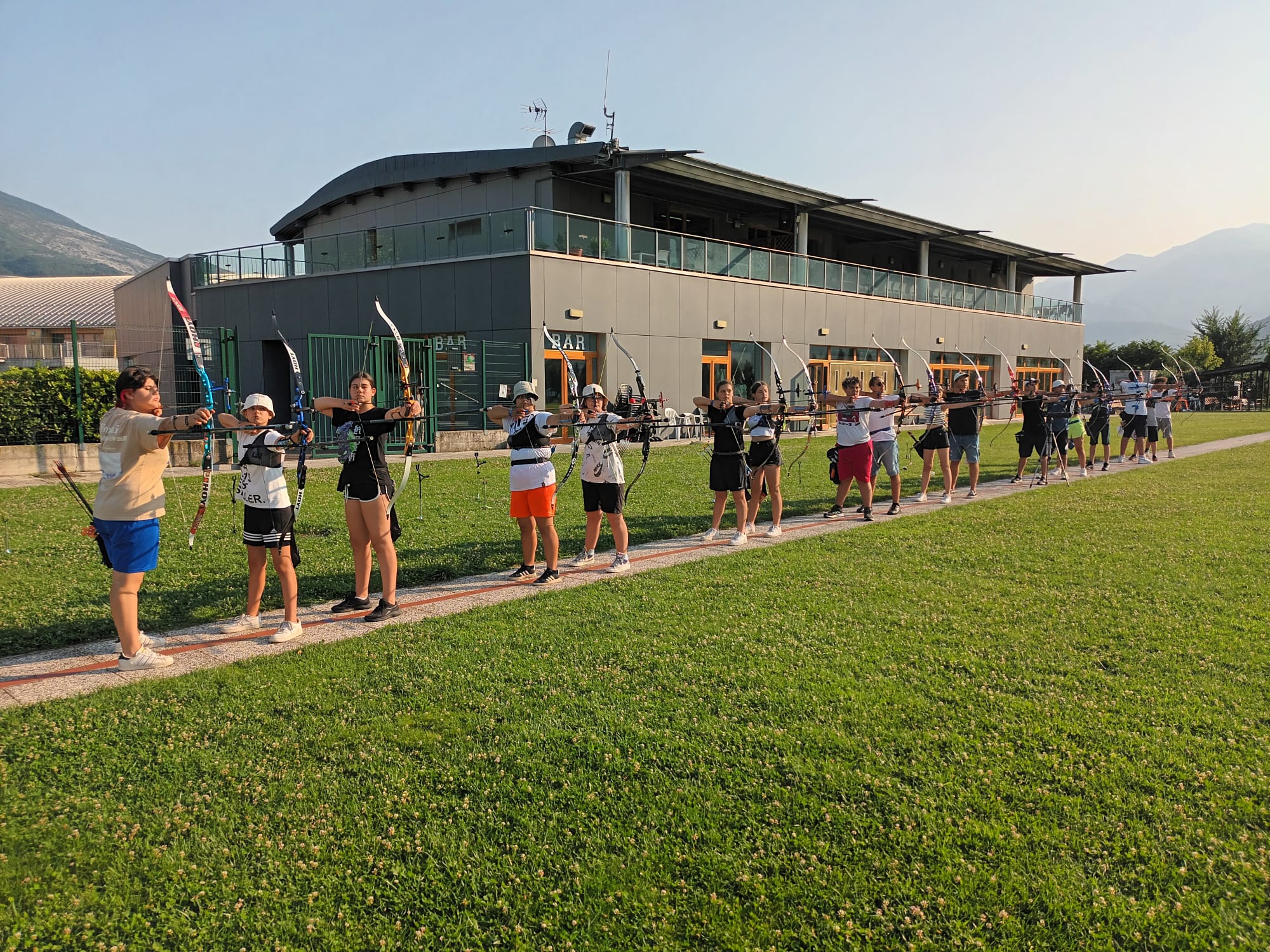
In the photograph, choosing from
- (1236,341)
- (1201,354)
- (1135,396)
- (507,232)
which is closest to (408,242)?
(507,232)

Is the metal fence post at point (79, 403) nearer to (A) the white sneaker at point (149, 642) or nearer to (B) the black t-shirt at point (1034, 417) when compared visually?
(A) the white sneaker at point (149, 642)

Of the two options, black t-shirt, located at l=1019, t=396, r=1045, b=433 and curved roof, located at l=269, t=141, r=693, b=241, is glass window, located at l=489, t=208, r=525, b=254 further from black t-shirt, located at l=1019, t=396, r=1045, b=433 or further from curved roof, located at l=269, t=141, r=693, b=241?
black t-shirt, located at l=1019, t=396, r=1045, b=433

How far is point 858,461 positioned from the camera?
34.3 feet

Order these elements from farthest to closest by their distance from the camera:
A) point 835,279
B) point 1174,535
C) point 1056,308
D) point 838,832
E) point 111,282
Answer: point 111,282, point 1056,308, point 835,279, point 1174,535, point 838,832

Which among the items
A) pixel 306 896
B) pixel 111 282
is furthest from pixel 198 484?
pixel 111 282

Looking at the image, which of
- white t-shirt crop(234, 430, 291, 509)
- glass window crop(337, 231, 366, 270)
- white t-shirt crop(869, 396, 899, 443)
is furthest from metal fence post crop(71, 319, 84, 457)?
white t-shirt crop(869, 396, 899, 443)

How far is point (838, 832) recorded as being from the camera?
127 inches

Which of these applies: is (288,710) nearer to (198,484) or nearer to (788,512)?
(788,512)

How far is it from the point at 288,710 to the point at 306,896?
1690 mm

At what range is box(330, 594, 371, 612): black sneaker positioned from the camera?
20.9 ft

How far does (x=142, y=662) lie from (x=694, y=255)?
836 inches

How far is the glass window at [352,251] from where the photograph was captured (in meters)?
22.9

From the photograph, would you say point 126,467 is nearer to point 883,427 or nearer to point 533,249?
point 883,427

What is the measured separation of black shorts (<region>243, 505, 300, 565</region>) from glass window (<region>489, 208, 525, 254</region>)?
1559cm
